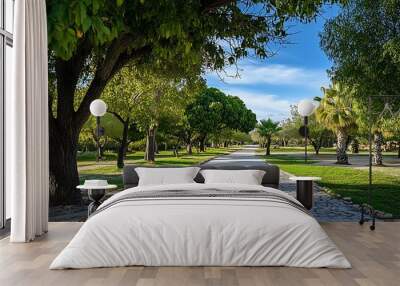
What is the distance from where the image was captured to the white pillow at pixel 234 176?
18.8ft

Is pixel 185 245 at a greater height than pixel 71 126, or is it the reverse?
pixel 71 126

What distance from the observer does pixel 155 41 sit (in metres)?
5.95

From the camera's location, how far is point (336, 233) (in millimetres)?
5402

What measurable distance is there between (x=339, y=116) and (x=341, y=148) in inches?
55.6

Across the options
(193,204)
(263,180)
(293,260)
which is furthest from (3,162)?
(293,260)

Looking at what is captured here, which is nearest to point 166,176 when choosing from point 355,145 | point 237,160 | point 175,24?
point 175,24

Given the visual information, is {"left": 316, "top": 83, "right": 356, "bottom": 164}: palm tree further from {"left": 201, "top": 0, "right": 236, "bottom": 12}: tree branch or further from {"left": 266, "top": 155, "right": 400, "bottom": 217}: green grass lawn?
{"left": 201, "top": 0, "right": 236, "bottom": 12}: tree branch

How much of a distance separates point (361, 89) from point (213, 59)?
165 inches

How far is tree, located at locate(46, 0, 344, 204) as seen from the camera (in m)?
5.40

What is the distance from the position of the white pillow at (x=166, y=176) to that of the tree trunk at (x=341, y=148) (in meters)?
15.7

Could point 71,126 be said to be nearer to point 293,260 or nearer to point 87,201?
point 87,201

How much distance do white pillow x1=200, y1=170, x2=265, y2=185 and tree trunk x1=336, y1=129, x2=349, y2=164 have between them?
1550 centimetres

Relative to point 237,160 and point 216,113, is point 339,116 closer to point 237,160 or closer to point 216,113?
point 237,160

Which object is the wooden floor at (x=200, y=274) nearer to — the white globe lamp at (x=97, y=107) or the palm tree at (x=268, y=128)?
the white globe lamp at (x=97, y=107)
